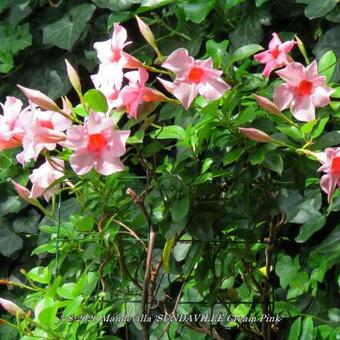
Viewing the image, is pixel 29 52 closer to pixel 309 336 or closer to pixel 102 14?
pixel 102 14

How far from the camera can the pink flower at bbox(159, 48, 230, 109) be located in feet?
3.44

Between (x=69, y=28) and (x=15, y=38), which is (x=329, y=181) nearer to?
(x=69, y=28)

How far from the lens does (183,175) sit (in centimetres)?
120

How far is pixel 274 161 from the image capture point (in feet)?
3.67

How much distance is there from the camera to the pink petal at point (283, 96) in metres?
1.08

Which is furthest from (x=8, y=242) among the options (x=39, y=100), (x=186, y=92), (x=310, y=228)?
(x=186, y=92)

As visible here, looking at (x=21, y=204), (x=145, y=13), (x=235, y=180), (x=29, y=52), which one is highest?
(x=235, y=180)

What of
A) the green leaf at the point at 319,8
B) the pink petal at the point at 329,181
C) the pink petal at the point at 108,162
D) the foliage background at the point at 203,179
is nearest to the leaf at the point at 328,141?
the foliage background at the point at 203,179

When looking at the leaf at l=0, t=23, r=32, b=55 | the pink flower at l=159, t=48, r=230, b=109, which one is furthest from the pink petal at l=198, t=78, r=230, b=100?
the leaf at l=0, t=23, r=32, b=55

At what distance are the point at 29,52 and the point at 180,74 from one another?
4.02ft

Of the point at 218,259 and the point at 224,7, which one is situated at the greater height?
the point at 224,7

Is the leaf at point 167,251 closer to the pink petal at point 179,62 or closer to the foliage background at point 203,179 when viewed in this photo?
the foliage background at point 203,179

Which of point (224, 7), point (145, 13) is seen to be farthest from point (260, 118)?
point (145, 13)

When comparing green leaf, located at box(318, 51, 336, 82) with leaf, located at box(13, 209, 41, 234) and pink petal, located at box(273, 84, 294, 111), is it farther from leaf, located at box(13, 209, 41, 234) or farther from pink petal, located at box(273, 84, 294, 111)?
leaf, located at box(13, 209, 41, 234)
